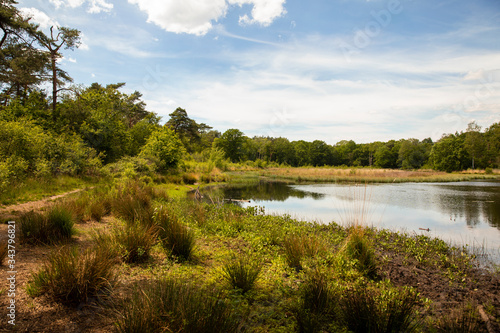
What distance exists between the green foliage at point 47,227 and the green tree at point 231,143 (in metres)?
71.2

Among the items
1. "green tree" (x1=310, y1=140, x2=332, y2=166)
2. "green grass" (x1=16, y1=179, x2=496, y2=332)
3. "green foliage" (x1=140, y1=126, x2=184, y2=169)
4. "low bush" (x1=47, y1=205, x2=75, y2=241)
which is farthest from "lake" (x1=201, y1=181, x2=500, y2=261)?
"green tree" (x1=310, y1=140, x2=332, y2=166)

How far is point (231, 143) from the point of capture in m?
77.6

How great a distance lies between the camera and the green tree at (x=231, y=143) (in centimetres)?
7712

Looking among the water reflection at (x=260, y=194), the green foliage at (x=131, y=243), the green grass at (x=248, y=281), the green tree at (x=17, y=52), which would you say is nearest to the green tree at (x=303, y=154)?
the water reflection at (x=260, y=194)

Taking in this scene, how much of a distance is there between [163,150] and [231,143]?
178 feet

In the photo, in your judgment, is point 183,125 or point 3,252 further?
point 183,125

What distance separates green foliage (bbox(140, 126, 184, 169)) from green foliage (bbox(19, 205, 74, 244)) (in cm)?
1763

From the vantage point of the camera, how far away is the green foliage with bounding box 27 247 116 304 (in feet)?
10.5

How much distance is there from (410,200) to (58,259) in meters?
19.7

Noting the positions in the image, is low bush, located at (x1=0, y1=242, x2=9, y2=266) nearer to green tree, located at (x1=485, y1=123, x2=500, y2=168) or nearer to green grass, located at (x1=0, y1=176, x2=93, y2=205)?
green grass, located at (x1=0, y1=176, x2=93, y2=205)

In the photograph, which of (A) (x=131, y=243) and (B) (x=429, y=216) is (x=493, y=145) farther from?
(A) (x=131, y=243)

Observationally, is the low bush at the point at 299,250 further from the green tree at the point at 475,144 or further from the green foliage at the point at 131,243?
the green tree at the point at 475,144

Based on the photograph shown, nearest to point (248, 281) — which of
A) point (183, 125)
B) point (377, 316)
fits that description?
point (377, 316)

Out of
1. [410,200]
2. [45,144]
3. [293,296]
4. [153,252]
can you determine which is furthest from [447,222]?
[45,144]
